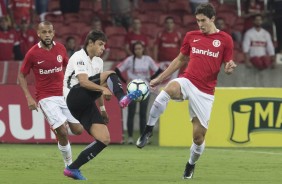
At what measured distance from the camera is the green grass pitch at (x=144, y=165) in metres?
14.6

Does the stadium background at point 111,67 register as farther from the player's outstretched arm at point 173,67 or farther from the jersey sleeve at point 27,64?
the player's outstretched arm at point 173,67

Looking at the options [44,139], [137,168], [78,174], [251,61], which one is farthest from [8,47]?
[78,174]

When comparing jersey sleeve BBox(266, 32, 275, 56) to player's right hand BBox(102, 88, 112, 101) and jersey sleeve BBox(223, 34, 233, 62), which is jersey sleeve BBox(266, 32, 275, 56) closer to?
jersey sleeve BBox(223, 34, 233, 62)

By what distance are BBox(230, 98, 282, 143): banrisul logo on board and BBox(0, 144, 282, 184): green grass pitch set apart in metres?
0.38

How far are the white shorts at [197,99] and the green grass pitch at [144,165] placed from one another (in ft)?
2.96

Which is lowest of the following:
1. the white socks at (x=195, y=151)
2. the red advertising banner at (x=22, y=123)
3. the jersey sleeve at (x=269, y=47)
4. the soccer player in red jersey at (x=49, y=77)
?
the red advertising banner at (x=22, y=123)

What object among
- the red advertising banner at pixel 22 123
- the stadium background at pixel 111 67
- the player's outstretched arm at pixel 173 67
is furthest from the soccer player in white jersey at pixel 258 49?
the player's outstretched arm at pixel 173 67

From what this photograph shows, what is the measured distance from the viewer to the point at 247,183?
558 inches

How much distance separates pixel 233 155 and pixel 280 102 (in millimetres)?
2155

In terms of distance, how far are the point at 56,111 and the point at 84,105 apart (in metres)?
1.40

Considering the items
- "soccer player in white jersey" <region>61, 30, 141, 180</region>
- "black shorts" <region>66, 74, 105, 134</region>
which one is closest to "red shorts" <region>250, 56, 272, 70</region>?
"soccer player in white jersey" <region>61, 30, 141, 180</region>

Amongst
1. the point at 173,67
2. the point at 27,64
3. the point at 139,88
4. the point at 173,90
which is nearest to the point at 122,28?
the point at 27,64

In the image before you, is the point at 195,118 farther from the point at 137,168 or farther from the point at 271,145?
the point at 271,145

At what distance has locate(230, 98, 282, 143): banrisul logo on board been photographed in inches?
822
